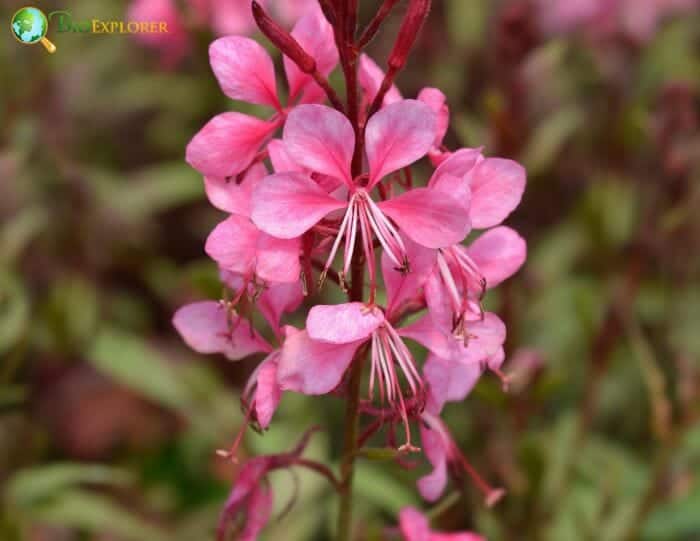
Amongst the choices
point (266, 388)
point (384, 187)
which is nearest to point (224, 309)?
point (266, 388)

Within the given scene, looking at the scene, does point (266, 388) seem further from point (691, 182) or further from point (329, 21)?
point (691, 182)

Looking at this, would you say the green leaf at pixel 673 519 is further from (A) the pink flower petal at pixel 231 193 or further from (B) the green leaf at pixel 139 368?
(A) the pink flower petal at pixel 231 193

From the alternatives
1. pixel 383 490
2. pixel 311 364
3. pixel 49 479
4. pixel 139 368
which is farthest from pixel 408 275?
pixel 139 368

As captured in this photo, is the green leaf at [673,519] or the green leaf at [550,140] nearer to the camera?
the green leaf at [673,519]

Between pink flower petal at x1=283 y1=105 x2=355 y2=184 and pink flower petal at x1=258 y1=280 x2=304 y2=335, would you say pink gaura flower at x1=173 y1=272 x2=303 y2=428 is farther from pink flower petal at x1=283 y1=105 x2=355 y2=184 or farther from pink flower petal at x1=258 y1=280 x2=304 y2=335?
pink flower petal at x1=283 y1=105 x2=355 y2=184

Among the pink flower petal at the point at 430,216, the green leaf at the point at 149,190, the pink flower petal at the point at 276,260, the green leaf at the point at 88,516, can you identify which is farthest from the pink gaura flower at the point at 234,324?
the green leaf at the point at 149,190

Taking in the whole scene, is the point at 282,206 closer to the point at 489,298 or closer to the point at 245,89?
the point at 245,89
